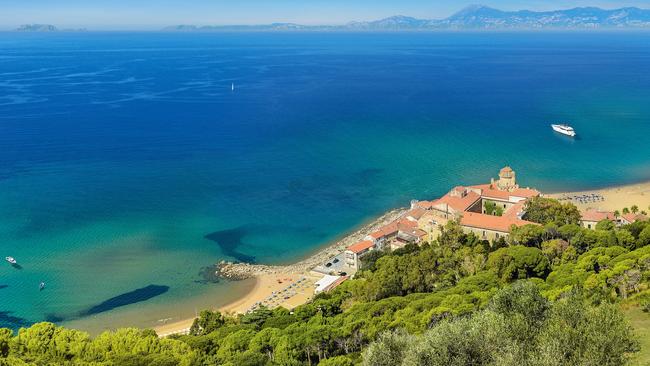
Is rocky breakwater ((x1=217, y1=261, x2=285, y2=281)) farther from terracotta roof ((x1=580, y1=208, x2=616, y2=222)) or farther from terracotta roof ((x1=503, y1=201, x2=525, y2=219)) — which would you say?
terracotta roof ((x1=580, y1=208, x2=616, y2=222))

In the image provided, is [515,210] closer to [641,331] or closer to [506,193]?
[506,193]

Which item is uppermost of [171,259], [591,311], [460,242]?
[591,311]

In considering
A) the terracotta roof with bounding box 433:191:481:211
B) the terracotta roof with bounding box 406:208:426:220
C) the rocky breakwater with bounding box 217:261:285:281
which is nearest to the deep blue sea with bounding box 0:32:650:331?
the rocky breakwater with bounding box 217:261:285:281

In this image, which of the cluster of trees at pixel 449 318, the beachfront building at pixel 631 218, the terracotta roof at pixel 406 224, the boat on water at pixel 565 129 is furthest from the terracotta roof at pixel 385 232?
the boat on water at pixel 565 129

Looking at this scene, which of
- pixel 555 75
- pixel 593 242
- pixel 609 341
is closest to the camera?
pixel 609 341

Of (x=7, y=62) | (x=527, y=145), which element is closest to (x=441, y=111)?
(x=527, y=145)

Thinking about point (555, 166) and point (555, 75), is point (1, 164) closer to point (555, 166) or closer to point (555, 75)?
point (555, 166)
